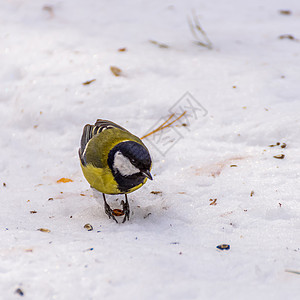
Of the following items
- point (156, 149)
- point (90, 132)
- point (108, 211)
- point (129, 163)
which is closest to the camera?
point (129, 163)

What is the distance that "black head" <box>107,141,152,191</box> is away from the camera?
290 centimetres

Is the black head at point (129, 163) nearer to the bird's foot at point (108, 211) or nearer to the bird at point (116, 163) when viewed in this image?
the bird at point (116, 163)

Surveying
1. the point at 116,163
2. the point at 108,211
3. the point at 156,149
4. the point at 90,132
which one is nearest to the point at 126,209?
the point at 108,211

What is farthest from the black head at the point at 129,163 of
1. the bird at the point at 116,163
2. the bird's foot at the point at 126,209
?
the bird's foot at the point at 126,209

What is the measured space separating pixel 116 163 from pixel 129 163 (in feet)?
0.35

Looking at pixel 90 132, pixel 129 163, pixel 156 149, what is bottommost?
pixel 156 149

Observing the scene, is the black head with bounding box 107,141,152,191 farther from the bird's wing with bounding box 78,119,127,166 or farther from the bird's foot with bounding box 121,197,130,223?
the bird's wing with bounding box 78,119,127,166

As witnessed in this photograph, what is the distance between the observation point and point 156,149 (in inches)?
161

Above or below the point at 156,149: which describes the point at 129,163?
above

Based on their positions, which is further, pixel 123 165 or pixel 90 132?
pixel 90 132

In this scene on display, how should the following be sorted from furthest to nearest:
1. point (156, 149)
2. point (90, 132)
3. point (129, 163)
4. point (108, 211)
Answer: point (156, 149) < point (90, 132) < point (108, 211) < point (129, 163)

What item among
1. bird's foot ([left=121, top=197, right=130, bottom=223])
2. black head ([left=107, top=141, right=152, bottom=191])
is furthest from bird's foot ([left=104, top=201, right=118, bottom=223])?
black head ([left=107, top=141, right=152, bottom=191])

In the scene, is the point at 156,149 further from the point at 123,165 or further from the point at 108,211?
the point at 123,165

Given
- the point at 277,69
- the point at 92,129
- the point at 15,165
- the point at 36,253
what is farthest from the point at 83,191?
the point at 277,69
